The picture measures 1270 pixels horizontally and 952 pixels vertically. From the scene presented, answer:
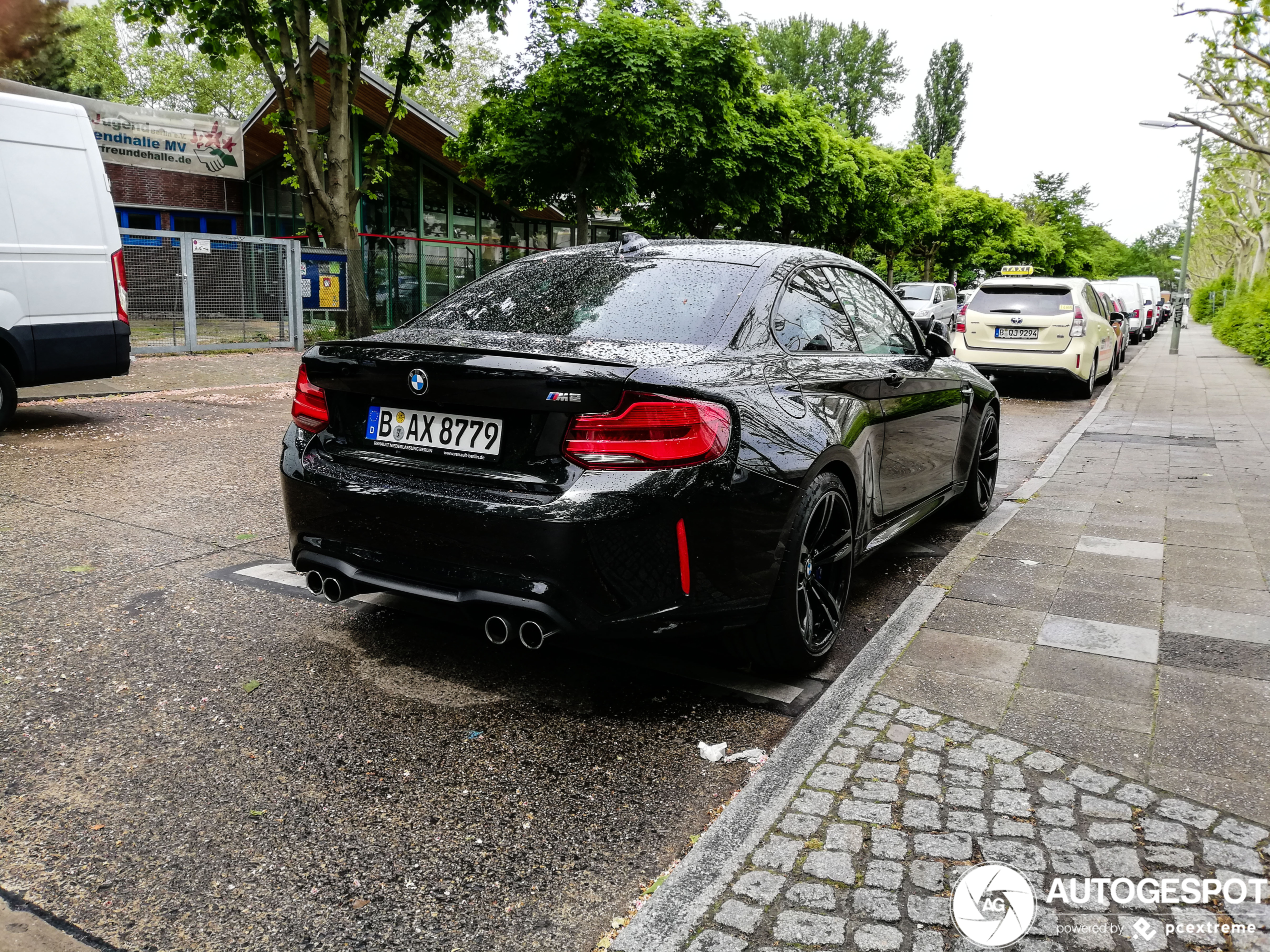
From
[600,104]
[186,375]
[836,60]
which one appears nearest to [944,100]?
[836,60]

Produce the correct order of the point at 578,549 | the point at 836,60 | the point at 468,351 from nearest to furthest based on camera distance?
the point at 578,549
the point at 468,351
the point at 836,60

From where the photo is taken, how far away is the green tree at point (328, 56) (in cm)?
1570

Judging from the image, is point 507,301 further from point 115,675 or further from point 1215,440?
point 1215,440

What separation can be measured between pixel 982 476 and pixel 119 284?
7.25m

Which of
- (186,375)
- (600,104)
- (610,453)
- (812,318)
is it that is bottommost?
(186,375)

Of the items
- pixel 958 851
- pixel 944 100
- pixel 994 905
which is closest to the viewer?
pixel 994 905

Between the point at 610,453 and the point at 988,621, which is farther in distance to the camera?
the point at 988,621

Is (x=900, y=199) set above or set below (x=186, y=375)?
above

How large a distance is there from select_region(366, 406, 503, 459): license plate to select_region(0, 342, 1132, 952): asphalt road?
0.55m

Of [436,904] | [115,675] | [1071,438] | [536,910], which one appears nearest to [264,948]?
[436,904]

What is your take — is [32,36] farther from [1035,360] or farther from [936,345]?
[936,345]

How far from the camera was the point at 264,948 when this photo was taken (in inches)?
87.6

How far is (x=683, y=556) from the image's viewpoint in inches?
124

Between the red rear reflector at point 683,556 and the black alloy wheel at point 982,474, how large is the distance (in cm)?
368
